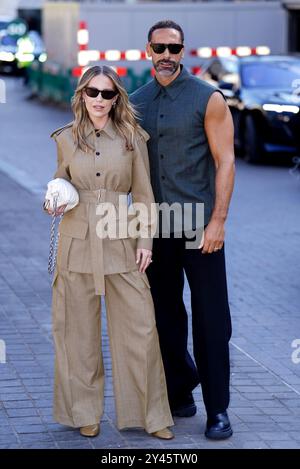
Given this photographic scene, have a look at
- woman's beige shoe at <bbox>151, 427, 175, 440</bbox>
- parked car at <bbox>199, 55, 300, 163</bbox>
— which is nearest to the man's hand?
woman's beige shoe at <bbox>151, 427, 175, 440</bbox>

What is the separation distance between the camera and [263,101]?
1652cm

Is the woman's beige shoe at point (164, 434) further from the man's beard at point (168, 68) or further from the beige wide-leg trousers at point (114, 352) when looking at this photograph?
the man's beard at point (168, 68)

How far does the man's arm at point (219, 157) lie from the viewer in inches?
219

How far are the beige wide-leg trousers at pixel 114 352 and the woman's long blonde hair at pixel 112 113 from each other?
24.8 inches

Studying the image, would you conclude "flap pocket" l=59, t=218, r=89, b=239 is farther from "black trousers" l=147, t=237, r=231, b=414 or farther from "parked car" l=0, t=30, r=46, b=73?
"parked car" l=0, t=30, r=46, b=73

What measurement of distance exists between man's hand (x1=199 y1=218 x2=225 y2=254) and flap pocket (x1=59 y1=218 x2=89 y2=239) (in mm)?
549

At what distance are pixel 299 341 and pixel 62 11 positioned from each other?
19369mm

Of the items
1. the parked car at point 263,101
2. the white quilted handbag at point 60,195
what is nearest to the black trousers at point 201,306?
the white quilted handbag at point 60,195

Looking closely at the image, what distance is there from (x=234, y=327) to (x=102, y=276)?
8.78 feet

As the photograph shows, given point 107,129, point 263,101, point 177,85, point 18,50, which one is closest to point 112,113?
point 107,129

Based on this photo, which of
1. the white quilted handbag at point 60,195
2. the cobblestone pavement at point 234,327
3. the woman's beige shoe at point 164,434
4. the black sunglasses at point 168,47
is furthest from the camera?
the cobblestone pavement at point 234,327

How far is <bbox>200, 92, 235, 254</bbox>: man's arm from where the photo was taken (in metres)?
5.55
